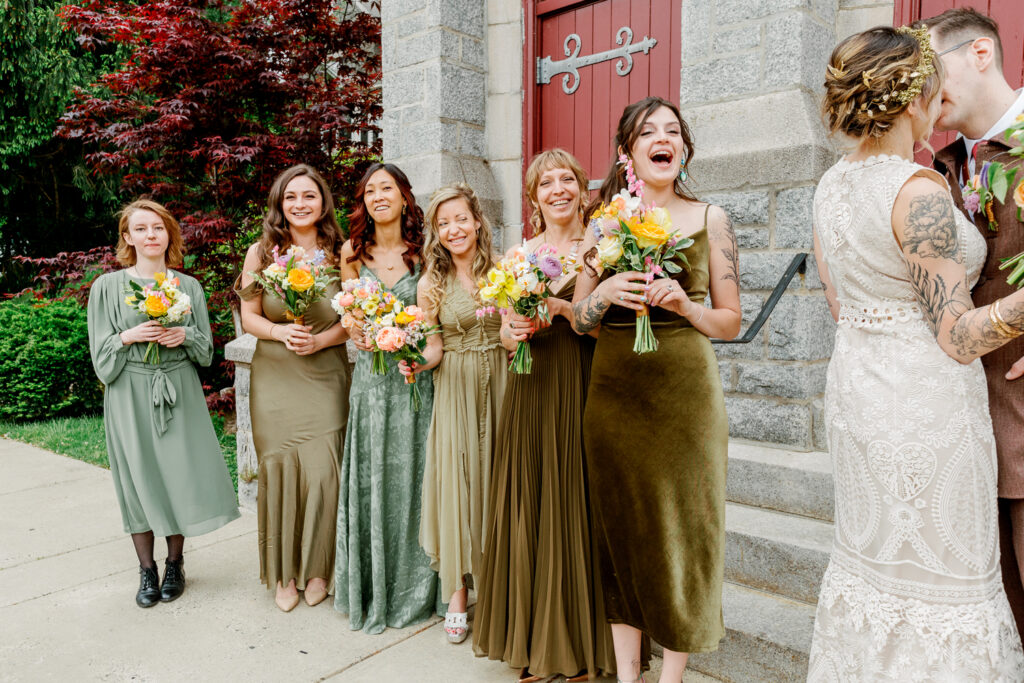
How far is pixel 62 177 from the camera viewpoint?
1260 centimetres

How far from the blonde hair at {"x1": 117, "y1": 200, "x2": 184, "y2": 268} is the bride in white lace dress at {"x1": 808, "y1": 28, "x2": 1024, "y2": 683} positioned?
3.59 m

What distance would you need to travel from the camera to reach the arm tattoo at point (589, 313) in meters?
2.46

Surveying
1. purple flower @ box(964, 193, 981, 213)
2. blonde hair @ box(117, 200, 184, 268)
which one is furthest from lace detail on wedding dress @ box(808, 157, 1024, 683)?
blonde hair @ box(117, 200, 184, 268)

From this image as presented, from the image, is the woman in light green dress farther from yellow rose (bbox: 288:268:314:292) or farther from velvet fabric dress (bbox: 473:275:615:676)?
velvet fabric dress (bbox: 473:275:615:676)

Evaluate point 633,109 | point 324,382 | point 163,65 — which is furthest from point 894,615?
point 163,65

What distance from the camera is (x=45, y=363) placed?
930 centimetres

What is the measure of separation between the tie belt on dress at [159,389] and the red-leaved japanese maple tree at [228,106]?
3.17m

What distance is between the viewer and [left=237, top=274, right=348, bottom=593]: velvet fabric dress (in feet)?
12.3

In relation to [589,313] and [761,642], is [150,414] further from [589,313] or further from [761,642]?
[761,642]

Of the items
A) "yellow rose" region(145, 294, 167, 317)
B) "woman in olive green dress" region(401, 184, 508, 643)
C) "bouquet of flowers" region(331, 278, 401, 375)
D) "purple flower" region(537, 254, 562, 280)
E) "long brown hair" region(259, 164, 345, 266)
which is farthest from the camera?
"long brown hair" region(259, 164, 345, 266)

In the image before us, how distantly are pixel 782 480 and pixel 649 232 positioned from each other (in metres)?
1.91

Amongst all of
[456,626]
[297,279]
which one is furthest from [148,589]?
[297,279]

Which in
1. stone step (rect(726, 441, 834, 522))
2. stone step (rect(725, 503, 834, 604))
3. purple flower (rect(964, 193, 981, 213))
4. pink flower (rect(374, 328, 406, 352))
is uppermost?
purple flower (rect(964, 193, 981, 213))

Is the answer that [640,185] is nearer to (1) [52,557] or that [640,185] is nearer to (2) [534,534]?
Result: (2) [534,534]
